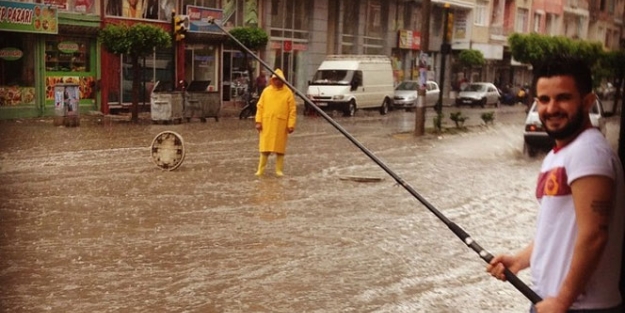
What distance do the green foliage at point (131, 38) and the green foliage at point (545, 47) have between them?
1636 cm

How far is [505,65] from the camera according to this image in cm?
506

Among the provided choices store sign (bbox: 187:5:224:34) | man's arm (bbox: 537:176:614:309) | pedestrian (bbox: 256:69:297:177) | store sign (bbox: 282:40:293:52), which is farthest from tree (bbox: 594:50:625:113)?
store sign (bbox: 282:40:293:52)

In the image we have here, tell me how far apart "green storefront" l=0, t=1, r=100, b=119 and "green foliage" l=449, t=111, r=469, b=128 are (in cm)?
945

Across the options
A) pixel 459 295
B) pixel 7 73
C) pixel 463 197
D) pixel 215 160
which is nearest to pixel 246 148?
pixel 215 160

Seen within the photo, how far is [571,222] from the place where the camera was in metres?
2.23

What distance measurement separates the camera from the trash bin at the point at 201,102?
20.6 meters

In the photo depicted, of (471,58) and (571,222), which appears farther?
(471,58)

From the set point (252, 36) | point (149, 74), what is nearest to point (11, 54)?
point (149, 74)

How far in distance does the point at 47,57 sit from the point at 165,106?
11.1 ft

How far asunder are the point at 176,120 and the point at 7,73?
413cm

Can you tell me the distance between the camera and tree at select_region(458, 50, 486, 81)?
6.51m

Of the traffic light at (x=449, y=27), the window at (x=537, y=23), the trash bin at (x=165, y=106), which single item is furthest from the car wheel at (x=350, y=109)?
the window at (x=537, y=23)

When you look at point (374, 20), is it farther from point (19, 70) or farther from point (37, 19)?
point (19, 70)

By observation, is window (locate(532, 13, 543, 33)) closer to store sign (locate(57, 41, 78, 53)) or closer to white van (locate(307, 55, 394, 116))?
store sign (locate(57, 41, 78, 53))
